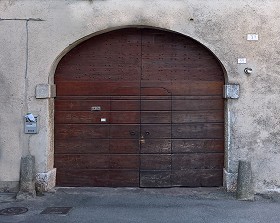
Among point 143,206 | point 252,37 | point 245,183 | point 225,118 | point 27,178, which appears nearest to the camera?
point 143,206

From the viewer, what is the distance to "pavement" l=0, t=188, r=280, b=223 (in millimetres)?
6031

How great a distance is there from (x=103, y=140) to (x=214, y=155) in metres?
2.16

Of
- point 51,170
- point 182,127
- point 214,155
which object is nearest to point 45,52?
point 51,170

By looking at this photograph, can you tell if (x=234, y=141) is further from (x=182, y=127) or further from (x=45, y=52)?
→ (x=45, y=52)

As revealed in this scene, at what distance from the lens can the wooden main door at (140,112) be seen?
7.72 m

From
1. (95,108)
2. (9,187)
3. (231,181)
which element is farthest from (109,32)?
(231,181)

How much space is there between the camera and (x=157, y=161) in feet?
25.4

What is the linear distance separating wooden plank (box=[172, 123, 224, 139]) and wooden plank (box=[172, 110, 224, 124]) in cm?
8

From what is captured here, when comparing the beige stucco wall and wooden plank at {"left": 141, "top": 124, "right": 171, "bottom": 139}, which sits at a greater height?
the beige stucco wall

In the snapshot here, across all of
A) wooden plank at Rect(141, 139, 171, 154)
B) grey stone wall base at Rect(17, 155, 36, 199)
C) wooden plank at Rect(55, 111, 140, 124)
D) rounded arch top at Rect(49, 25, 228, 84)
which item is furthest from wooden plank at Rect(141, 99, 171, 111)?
grey stone wall base at Rect(17, 155, 36, 199)

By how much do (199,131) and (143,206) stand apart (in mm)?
1939

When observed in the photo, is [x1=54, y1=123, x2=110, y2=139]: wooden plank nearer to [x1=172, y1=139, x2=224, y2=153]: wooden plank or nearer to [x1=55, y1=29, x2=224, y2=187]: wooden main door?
[x1=55, y1=29, x2=224, y2=187]: wooden main door

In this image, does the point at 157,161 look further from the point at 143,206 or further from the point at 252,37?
the point at 252,37

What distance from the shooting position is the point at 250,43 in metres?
7.36
